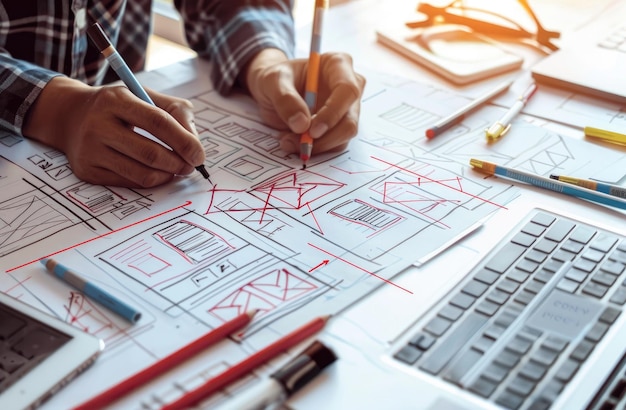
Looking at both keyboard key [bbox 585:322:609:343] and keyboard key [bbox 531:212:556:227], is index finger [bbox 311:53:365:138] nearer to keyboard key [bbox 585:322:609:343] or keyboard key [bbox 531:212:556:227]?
keyboard key [bbox 531:212:556:227]

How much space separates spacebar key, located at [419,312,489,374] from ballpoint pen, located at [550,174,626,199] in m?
0.27

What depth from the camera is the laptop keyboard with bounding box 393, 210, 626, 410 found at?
0.49 metres

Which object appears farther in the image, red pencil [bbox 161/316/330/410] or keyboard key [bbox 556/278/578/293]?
keyboard key [bbox 556/278/578/293]

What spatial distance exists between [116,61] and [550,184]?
1.61 feet

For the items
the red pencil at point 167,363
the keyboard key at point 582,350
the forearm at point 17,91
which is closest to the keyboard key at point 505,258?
the keyboard key at point 582,350

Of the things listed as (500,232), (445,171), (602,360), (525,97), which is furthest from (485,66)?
(602,360)

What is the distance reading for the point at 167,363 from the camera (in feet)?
1.61

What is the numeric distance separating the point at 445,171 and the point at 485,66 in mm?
318

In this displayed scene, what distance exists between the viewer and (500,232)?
667 millimetres

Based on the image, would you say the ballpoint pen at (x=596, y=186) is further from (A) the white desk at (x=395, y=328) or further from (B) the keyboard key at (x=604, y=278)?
(B) the keyboard key at (x=604, y=278)

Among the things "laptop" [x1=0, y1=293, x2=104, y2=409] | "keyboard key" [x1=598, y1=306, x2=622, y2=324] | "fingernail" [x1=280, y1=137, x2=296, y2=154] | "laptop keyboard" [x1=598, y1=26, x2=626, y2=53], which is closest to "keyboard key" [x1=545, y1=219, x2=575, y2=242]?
"keyboard key" [x1=598, y1=306, x2=622, y2=324]

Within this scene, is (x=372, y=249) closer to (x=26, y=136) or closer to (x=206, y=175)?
(x=206, y=175)

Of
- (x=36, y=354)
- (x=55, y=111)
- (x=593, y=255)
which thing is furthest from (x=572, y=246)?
(x=55, y=111)

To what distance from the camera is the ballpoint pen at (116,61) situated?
0.74 meters
